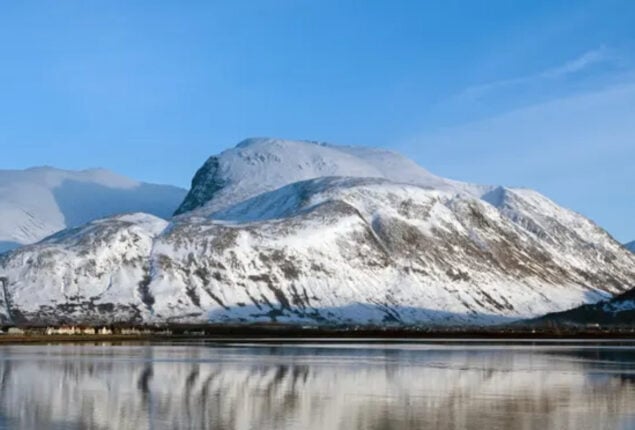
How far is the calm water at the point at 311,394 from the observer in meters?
44.9

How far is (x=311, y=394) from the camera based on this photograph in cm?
5716

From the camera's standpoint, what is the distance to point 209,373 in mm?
71562

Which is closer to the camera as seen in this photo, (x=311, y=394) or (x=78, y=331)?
(x=311, y=394)

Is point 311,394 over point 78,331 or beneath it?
beneath

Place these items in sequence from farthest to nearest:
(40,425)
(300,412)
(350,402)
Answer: (350,402)
(300,412)
(40,425)

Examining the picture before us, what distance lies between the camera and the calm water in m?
44.9

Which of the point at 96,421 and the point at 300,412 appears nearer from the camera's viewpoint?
the point at 96,421

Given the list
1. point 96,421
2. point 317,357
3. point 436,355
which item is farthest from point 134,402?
point 436,355

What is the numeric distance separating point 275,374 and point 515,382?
53.7ft

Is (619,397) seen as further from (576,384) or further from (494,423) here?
(494,423)

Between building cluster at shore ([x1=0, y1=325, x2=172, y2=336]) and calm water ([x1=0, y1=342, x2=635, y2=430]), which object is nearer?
calm water ([x1=0, y1=342, x2=635, y2=430])

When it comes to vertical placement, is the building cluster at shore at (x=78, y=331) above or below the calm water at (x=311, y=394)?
above

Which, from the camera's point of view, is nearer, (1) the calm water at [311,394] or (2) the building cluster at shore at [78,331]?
(1) the calm water at [311,394]

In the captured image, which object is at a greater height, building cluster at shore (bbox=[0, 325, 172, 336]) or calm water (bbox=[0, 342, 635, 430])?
building cluster at shore (bbox=[0, 325, 172, 336])
